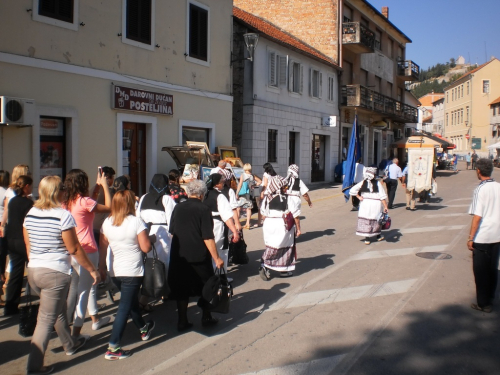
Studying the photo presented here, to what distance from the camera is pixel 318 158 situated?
88.3ft

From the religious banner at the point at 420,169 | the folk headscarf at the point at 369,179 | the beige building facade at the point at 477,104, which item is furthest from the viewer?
the beige building facade at the point at 477,104

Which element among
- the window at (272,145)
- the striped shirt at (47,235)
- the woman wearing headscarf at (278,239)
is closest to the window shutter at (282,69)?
the window at (272,145)

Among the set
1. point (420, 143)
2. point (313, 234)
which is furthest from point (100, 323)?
point (420, 143)

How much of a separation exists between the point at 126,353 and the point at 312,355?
1814 millimetres

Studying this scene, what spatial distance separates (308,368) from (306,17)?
86.4 feet

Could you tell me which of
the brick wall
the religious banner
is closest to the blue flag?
the religious banner

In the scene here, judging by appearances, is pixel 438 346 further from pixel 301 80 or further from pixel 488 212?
pixel 301 80

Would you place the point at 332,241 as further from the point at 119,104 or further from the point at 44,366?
the point at 44,366

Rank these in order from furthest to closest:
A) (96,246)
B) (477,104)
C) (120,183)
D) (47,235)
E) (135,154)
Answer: (477,104)
(135,154)
(120,183)
(96,246)
(47,235)

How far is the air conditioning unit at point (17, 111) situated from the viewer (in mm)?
9594

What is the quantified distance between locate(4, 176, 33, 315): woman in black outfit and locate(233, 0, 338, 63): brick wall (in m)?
24.4

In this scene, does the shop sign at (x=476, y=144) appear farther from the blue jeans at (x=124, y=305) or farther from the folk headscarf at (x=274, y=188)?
the blue jeans at (x=124, y=305)

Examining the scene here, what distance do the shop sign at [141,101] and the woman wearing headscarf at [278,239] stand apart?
6.22 meters

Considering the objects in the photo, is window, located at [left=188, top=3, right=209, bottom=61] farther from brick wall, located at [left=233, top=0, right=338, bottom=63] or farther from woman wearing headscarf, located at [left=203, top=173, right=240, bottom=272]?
brick wall, located at [left=233, top=0, right=338, bottom=63]
